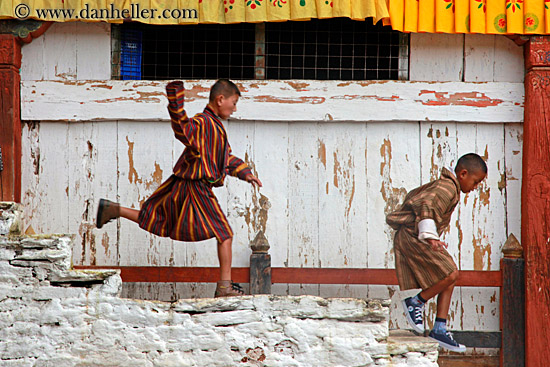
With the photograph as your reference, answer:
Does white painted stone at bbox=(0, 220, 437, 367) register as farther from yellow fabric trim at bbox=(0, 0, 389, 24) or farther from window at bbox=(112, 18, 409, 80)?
window at bbox=(112, 18, 409, 80)

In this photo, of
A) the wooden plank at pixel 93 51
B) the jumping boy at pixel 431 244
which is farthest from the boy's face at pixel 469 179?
the wooden plank at pixel 93 51

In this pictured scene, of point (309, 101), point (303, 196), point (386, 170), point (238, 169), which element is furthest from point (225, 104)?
point (386, 170)

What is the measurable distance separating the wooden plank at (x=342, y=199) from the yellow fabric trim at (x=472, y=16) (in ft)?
3.31

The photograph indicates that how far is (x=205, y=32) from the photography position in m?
7.11

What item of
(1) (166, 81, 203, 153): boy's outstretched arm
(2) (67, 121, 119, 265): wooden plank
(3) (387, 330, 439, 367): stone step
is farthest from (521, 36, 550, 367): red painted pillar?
(2) (67, 121, 119, 265): wooden plank

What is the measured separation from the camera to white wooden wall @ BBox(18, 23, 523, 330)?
22.0 ft

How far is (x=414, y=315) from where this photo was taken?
21.3 feet

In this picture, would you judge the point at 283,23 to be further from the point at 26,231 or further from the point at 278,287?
the point at 26,231

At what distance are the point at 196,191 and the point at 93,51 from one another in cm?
188

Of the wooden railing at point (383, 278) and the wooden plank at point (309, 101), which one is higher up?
the wooden plank at point (309, 101)

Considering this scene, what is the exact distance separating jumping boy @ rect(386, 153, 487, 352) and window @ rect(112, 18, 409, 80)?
3.92 feet

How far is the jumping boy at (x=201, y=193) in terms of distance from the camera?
5.86 m

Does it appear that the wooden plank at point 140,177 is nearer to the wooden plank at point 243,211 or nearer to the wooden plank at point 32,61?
the wooden plank at point 243,211

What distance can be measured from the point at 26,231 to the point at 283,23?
2.95m
